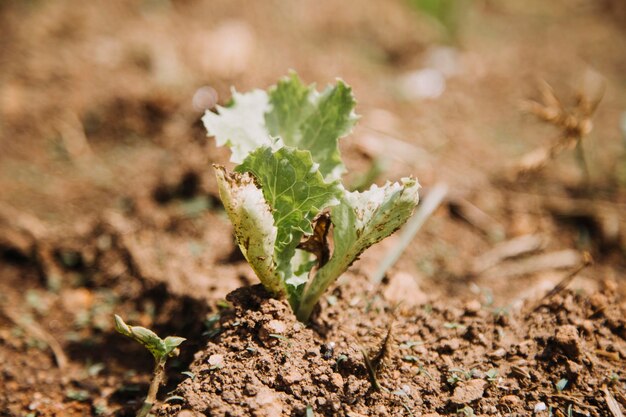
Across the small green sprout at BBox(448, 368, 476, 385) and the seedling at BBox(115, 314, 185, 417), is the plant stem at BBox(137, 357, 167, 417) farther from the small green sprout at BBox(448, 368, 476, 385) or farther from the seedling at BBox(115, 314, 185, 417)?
the small green sprout at BBox(448, 368, 476, 385)

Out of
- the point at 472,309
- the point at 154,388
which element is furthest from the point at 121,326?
the point at 472,309

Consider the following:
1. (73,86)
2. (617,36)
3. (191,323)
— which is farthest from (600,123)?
(73,86)

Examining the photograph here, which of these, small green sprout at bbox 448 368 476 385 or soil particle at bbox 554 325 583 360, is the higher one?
soil particle at bbox 554 325 583 360

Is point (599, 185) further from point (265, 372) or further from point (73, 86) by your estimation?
point (73, 86)

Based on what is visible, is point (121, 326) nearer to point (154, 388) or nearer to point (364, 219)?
point (154, 388)

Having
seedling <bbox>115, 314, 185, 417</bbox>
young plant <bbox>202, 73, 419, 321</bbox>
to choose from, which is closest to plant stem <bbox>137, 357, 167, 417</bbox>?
seedling <bbox>115, 314, 185, 417</bbox>

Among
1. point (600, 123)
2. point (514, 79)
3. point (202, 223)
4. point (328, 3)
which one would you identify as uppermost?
point (328, 3)
